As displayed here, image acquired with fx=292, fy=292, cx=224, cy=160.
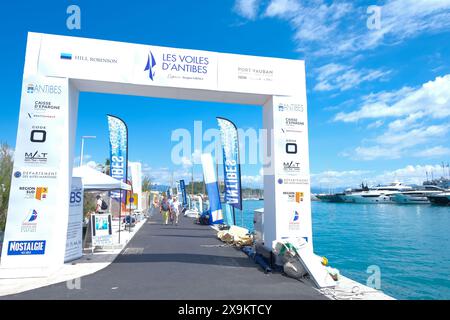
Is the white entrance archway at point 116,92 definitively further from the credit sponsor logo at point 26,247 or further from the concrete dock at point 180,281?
the concrete dock at point 180,281

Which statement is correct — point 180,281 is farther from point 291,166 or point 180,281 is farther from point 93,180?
point 93,180

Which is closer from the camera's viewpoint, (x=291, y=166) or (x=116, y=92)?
(x=291, y=166)

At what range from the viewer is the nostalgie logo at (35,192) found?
5953 millimetres

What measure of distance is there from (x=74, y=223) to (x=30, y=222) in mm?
1300

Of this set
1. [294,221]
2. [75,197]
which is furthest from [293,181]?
[75,197]

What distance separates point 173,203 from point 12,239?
1144 centimetres

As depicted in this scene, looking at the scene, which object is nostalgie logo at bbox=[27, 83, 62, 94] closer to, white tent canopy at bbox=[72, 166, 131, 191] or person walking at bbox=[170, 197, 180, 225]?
white tent canopy at bbox=[72, 166, 131, 191]

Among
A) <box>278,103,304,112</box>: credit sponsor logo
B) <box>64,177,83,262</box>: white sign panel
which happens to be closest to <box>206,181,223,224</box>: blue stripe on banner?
<box>64,177,83,262</box>: white sign panel

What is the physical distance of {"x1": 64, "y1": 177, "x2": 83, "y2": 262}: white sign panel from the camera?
6965 mm

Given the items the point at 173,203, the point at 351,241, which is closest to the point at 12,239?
the point at 173,203

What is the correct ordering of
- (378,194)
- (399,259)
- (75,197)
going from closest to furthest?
1. (75,197)
2. (399,259)
3. (378,194)

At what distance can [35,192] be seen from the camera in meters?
5.99

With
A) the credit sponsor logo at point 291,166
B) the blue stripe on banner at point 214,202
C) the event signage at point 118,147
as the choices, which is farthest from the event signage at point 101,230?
the blue stripe on banner at point 214,202
